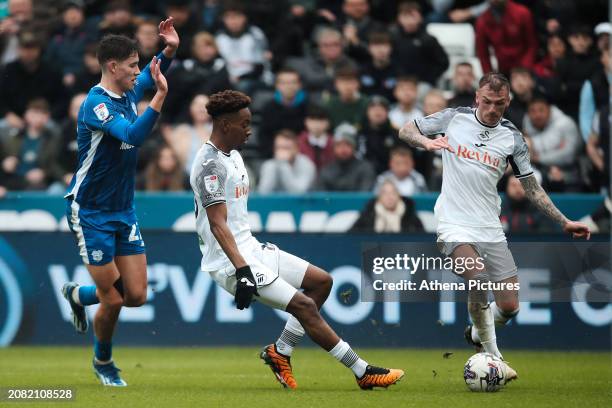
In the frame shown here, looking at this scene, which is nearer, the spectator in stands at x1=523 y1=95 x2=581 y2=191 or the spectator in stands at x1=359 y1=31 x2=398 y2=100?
the spectator in stands at x1=523 y1=95 x2=581 y2=191

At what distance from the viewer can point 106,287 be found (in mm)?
9711

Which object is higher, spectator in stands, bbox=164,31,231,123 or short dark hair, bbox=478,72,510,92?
short dark hair, bbox=478,72,510,92

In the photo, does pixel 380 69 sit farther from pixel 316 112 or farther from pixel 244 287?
pixel 244 287

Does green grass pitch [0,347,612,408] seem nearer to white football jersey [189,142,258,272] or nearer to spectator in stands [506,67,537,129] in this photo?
white football jersey [189,142,258,272]

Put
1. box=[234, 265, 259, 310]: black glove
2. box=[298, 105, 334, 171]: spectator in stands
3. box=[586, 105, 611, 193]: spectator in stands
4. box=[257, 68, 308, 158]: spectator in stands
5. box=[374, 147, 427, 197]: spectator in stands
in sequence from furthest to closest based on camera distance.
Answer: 1. box=[257, 68, 308, 158]: spectator in stands
2. box=[298, 105, 334, 171]: spectator in stands
3. box=[374, 147, 427, 197]: spectator in stands
4. box=[586, 105, 611, 193]: spectator in stands
5. box=[234, 265, 259, 310]: black glove

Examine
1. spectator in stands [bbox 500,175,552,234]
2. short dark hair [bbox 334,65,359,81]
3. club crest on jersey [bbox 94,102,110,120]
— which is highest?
club crest on jersey [bbox 94,102,110,120]

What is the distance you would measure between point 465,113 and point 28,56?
904cm

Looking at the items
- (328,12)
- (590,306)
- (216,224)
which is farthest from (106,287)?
(328,12)

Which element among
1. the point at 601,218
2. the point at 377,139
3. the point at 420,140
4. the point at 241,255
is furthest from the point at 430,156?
the point at 241,255

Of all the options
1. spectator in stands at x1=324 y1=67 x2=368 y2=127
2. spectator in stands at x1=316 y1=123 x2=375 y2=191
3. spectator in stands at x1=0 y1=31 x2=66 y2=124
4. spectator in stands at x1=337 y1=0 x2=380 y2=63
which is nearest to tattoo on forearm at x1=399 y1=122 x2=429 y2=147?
spectator in stands at x1=316 y1=123 x2=375 y2=191

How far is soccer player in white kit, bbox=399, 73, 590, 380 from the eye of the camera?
31.9 ft

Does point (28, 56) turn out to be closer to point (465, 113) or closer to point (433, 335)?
point (433, 335)

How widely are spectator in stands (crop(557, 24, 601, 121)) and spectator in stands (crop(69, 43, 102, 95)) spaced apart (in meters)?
6.52

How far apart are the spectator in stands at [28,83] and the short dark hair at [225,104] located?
8347 millimetres
